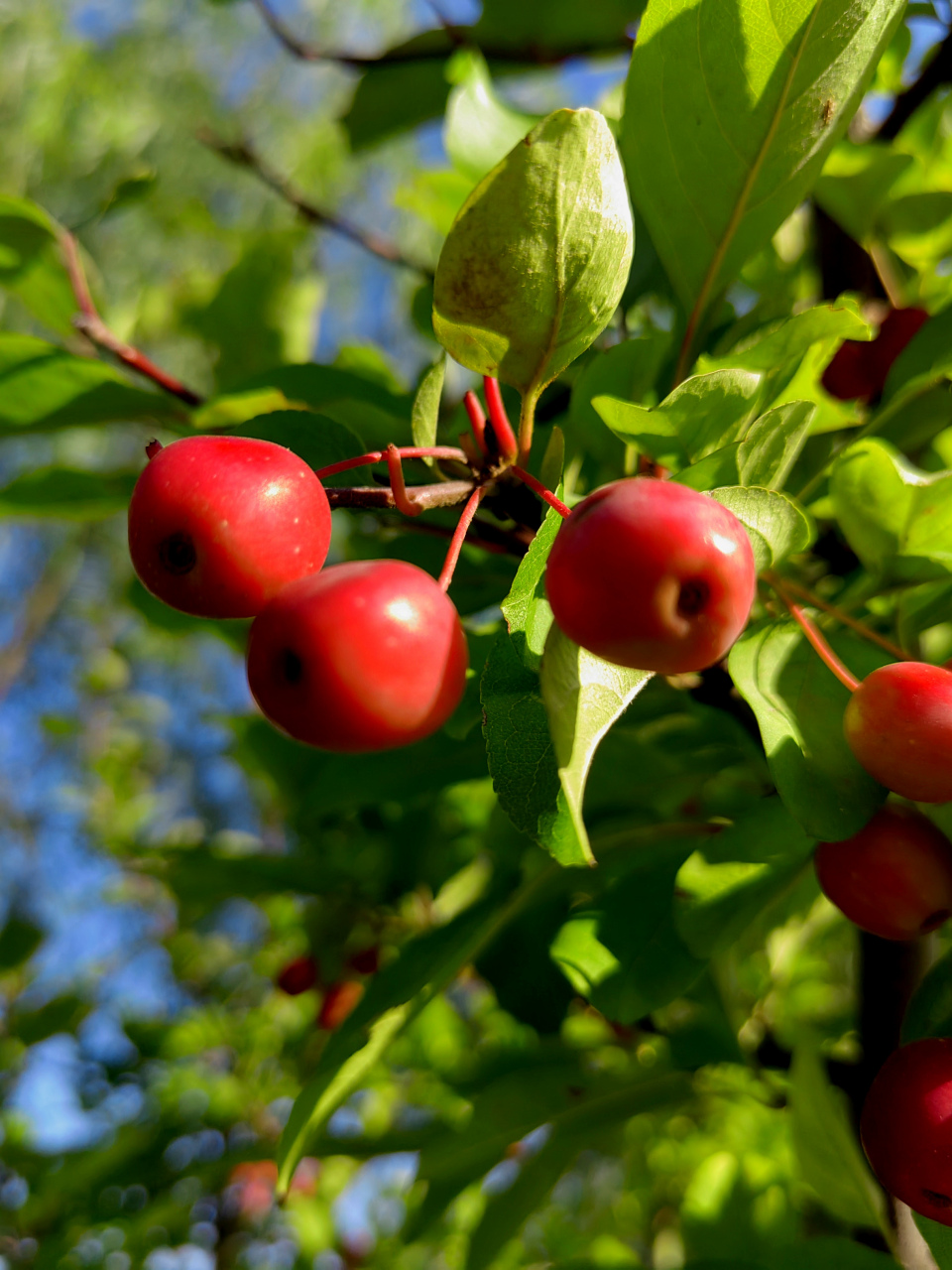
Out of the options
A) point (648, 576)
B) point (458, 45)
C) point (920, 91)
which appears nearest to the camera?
point (648, 576)

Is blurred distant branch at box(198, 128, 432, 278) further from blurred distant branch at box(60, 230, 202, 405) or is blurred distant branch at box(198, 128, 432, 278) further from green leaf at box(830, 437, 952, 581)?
green leaf at box(830, 437, 952, 581)

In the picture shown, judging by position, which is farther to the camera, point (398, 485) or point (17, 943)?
point (17, 943)

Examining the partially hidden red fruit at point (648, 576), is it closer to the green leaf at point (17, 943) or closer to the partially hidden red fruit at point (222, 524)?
the partially hidden red fruit at point (222, 524)

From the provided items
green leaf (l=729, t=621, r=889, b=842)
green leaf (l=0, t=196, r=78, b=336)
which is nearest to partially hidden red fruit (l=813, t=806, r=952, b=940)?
green leaf (l=729, t=621, r=889, b=842)

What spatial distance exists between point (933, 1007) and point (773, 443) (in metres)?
0.40

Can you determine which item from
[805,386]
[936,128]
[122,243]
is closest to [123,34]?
[122,243]

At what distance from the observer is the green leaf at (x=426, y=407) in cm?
64

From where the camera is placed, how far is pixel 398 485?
0.55m

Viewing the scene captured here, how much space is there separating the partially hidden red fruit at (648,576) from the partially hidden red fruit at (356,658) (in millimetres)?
68

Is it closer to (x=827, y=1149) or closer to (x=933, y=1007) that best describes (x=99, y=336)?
(x=933, y=1007)

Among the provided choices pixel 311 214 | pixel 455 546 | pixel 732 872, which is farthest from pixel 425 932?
pixel 311 214

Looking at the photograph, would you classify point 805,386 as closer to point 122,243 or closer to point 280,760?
point 280,760

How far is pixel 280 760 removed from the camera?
4.35ft

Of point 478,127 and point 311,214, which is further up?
point 478,127
